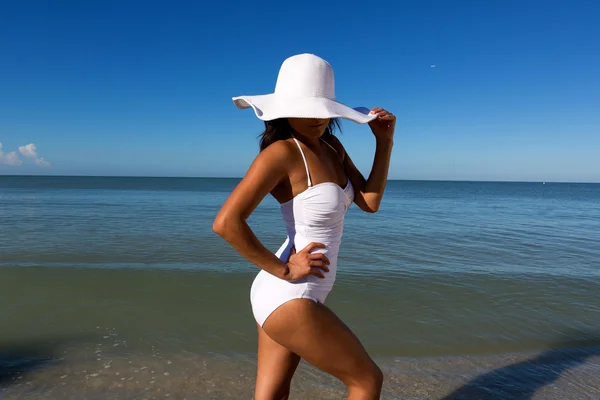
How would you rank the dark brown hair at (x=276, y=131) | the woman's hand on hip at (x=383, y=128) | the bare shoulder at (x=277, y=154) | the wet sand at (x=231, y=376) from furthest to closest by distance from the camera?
the wet sand at (x=231, y=376) → the woman's hand on hip at (x=383, y=128) → the dark brown hair at (x=276, y=131) → the bare shoulder at (x=277, y=154)

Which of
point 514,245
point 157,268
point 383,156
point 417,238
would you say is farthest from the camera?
A: point 417,238

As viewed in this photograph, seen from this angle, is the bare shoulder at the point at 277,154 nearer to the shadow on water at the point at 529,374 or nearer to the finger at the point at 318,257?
the finger at the point at 318,257

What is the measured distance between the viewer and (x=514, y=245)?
38.2 ft

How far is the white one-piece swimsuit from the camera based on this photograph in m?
1.85

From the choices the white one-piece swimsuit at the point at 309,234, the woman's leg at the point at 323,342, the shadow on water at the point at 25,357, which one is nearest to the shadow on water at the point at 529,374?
the woman's leg at the point at 323,342

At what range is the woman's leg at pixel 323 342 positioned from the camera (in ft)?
5.99

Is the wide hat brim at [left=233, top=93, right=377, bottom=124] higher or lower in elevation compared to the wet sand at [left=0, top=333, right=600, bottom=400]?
higher

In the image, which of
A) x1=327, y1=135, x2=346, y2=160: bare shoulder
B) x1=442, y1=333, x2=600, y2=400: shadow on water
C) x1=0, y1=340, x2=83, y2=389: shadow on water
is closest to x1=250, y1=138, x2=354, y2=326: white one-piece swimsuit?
x1=327, y1=135, x2=346, y2=160: bare shoulder

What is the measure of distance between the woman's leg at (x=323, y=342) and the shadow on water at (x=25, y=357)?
11.1ft

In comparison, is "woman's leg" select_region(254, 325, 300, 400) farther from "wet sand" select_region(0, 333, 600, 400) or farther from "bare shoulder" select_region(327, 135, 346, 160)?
"wet sand" select_region(0, 333, 600, 400)

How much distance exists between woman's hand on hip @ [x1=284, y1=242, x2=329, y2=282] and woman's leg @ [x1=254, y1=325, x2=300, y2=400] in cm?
40

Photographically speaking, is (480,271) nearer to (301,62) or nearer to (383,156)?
(383,156)

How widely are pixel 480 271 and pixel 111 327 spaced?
6.71 metres

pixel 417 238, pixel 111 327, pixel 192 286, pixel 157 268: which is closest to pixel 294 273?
pixel 111 327
